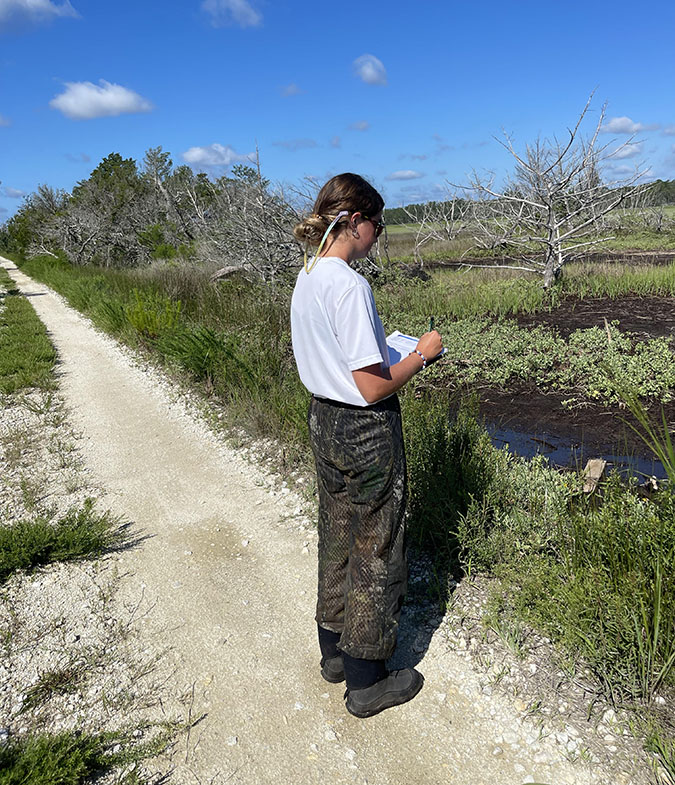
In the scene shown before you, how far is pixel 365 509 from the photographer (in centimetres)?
235

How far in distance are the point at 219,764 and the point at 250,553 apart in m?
1.59

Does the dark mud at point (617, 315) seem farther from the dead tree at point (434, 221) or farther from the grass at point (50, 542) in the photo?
the grass at point (50, 542)

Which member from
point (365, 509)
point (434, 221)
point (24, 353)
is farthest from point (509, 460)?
point (434, 221)

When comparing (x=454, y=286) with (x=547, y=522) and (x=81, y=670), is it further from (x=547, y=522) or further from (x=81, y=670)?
(x=81, y=670)

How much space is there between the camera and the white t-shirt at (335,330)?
2043 millimetres

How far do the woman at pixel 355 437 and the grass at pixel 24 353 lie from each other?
6.53 meters

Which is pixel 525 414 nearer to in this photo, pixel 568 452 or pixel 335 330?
pixel 568 452

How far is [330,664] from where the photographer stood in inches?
107

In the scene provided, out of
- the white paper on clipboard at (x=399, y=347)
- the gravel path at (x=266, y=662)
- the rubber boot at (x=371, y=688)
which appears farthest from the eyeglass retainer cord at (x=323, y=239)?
the gravel path at (x=266, y=662)

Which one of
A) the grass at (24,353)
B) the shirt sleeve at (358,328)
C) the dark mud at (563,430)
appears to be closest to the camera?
the shirt sleeve at (358,328)

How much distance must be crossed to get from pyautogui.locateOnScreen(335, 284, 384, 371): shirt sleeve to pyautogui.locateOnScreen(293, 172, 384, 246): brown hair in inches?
11.5

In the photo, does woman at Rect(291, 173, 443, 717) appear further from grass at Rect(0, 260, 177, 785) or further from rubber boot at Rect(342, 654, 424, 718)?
grass at Rect(0, 260, 177, 785)

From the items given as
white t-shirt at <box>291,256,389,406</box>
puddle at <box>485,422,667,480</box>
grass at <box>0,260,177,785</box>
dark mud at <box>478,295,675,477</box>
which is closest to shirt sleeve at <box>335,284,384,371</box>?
white t-shirt at <box>291,256,389,406</box>

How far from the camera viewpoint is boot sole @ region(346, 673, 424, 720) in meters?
2.50
